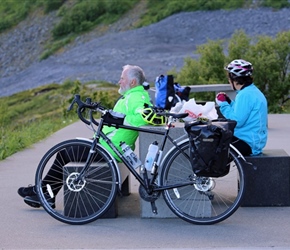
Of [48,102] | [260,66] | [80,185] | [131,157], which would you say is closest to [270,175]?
[131,157]

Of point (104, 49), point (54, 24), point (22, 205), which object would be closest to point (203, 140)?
point (22, 205)

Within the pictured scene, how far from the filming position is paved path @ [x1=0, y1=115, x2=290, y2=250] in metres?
6.89

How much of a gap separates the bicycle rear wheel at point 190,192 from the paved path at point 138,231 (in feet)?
0.36

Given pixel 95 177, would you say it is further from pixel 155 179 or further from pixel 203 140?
pixel 203 140

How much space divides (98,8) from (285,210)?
66.8m

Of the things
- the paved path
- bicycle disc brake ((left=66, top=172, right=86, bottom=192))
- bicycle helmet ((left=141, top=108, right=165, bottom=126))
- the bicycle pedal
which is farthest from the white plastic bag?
bicycle disc brake ((left=66, top=172, right=86, bottom=192))

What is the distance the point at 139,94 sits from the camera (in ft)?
26.1

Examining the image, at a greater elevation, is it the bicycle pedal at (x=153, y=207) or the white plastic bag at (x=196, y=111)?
the white plastic bag at (x=196, y=111)

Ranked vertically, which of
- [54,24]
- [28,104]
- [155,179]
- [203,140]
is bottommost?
[54,24]

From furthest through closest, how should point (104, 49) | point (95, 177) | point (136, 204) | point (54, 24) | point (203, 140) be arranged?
point (54, 24), point (104, 49), point (136, 204), point (95, 177), point (203, 140)

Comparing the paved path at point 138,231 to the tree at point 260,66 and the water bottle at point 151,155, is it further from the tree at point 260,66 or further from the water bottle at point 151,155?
the tree at point 260,66

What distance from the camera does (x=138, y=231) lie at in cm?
734

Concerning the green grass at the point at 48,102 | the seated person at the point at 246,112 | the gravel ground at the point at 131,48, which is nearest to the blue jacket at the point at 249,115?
the seated person at the point at 246,112

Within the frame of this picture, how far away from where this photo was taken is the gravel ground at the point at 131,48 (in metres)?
A: 50.0
